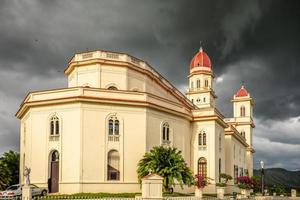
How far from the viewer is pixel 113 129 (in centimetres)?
4028

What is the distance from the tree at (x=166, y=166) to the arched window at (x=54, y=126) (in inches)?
299

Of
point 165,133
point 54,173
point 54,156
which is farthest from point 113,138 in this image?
point 165,133

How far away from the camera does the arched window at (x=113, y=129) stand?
132 feet

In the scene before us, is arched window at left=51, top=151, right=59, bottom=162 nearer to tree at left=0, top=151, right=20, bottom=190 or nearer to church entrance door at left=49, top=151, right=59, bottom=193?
church entrance door at left=49, top=151, right=59, bottom=193

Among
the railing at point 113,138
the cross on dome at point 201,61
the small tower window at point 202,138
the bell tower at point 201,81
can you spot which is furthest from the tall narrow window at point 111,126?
the cross on dome at point 201,61

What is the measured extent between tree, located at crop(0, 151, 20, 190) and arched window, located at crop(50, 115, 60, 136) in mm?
10553

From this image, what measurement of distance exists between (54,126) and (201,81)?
37.1 m

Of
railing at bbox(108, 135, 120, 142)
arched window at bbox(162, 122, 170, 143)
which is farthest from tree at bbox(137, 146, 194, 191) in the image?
arched window at bbox(162, 122, 170, 143)

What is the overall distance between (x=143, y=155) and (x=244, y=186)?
1780 centimetres

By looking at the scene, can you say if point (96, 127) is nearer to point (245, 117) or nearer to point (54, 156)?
point (54, 156)

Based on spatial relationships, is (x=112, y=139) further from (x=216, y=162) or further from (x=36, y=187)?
→ (x=216, y=162)

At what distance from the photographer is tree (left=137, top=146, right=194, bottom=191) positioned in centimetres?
3788

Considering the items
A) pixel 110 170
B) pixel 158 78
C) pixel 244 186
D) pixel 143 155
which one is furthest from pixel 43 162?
pixel 244 186

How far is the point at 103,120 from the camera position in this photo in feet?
131
